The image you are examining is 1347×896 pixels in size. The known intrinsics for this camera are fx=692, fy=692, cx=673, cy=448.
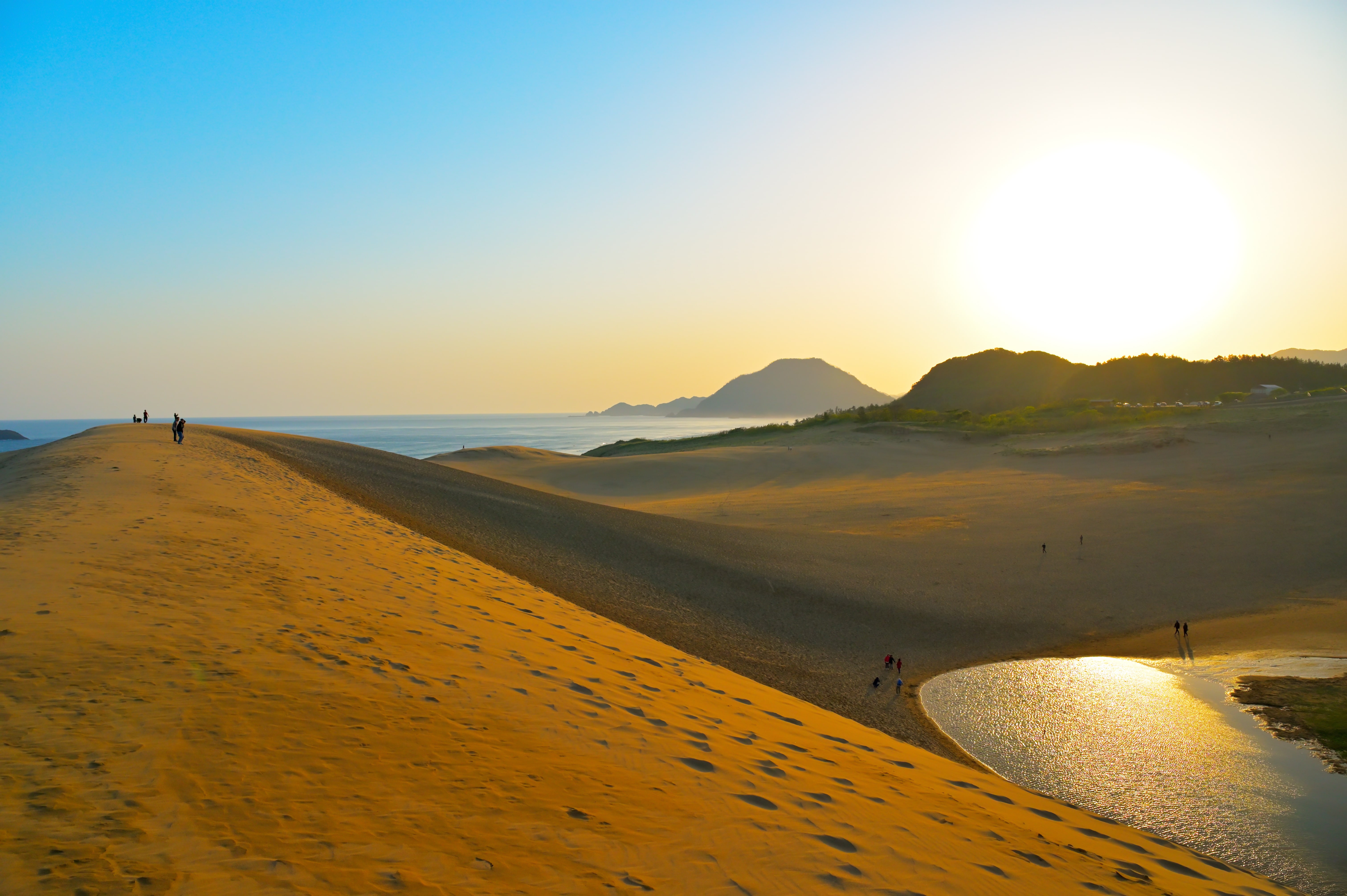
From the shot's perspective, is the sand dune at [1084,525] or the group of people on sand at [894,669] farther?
the sand dune at [1084,525]

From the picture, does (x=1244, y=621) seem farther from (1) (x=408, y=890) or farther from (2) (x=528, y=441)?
(2) (x=528, y=441)

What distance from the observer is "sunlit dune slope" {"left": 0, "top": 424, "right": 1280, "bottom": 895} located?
3.49 m

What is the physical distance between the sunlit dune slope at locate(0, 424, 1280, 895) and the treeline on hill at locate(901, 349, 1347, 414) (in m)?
76.9

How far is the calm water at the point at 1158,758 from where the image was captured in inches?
354

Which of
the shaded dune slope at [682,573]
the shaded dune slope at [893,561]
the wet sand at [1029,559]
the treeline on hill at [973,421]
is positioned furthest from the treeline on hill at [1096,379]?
the shaded dune slope at [682,573]

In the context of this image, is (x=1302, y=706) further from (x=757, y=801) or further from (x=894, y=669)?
(x=757, y=801)

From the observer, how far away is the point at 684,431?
17925 cm

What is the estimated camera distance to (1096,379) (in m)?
102

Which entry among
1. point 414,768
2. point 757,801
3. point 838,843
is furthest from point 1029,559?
point 414,768

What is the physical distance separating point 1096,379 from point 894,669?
10520 cm

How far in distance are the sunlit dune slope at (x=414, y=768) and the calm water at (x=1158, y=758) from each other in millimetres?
4068

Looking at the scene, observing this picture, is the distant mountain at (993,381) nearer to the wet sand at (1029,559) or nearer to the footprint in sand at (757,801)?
the wet sand at (1029,559)

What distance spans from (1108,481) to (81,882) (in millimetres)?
38676

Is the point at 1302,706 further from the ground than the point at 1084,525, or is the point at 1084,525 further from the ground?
the point at 1084,525
